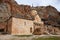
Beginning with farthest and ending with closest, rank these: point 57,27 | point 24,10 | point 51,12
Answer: point 51,12, point 24,10, point 57,27

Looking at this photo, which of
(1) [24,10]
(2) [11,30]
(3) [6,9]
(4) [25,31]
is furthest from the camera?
(1) [24,10]

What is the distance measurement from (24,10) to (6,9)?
22283 millimetres

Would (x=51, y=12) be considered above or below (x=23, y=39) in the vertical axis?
above

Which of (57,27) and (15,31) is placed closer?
(15,31)

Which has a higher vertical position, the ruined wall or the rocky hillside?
the rocky hillside

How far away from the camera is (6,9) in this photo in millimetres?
71062

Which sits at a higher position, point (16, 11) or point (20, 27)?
point (16, 11)

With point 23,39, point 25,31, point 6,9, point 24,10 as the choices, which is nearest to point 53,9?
point 24,10

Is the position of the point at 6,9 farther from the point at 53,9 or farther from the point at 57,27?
the point at 53,9

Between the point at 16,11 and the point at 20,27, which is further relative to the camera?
the point at 16,11

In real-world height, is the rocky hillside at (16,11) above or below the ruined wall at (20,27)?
above

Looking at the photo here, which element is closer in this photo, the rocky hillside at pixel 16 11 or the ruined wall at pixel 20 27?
the ruined wall at pixel 20 27

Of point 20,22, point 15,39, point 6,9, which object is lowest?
point 15,39

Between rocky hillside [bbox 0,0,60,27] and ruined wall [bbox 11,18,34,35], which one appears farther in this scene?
rocky hillside [bbox 0,0,60,27]
